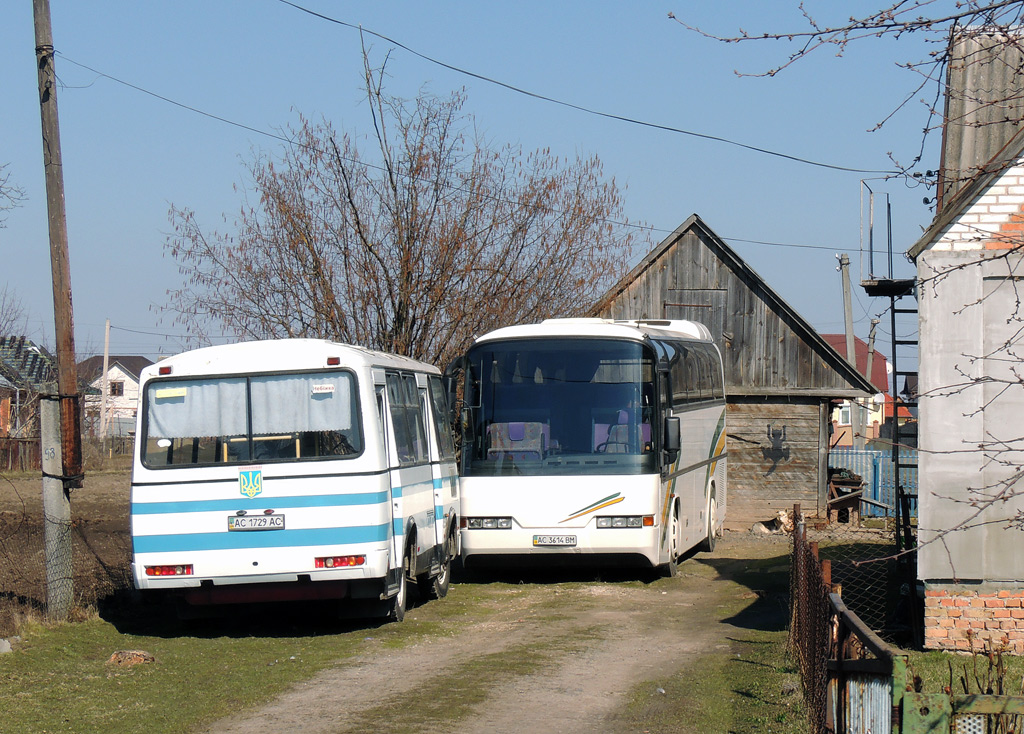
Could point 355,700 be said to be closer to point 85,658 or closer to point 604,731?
point 604,731

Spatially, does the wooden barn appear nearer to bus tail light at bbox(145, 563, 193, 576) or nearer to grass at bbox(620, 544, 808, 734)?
grass at bbox(620, 544, 808, 734)

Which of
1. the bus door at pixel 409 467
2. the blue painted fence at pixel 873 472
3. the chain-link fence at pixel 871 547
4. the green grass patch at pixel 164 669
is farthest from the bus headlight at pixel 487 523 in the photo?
the blue painted fence at pixel 873 472

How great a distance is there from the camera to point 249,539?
1087 centimetres

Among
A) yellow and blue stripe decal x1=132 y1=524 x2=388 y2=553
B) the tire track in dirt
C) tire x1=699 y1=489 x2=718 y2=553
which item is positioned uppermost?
yellow and blue stripe decal x1=132 y1=524 x2=388 y2=553

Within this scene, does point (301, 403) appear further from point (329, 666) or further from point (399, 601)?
point (329, 666)

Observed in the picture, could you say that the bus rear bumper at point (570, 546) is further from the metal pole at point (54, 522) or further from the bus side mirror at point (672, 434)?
the metal pole at point (54, 522)

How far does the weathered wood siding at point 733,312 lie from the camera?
2736 centimetres

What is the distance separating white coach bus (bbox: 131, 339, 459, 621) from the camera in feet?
35.6

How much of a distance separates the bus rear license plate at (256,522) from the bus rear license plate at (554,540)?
190 inches

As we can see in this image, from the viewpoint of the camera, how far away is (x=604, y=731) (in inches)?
290

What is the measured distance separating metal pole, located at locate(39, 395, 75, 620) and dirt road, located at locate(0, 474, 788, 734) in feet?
1.74

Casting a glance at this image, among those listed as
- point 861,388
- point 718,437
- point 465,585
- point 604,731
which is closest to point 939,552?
point 604,731

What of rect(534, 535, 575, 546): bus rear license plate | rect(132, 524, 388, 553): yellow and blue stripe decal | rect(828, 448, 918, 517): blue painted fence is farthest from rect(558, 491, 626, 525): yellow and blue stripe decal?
rect(828, 448, 918, 517): blue painted fence

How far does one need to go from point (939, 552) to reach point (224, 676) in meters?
6.19
